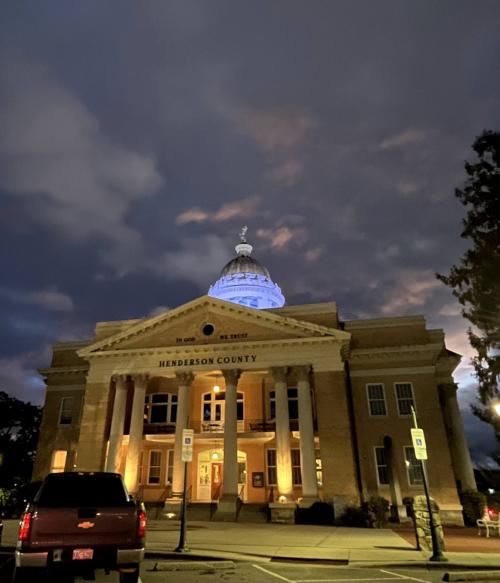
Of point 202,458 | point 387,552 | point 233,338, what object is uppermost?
point 233,338

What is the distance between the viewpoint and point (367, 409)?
99.9 ft

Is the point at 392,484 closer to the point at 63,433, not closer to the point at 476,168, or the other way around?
the point at 476,168

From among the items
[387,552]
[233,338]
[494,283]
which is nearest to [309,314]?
[233,338]

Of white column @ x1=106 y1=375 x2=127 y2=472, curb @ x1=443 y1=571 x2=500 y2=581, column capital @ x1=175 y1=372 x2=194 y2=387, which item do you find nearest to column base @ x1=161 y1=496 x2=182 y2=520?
white column @ x1=106 y1=375 x2=127 y2=472

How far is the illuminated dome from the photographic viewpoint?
162 feet

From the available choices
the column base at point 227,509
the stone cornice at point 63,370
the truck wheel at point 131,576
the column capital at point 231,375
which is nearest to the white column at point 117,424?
the stone cornice at point 63,370

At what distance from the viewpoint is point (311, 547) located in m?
14.1

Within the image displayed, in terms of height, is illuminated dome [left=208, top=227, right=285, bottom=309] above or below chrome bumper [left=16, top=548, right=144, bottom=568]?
above

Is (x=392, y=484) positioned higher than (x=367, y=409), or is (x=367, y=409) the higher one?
(x=367, y=409)

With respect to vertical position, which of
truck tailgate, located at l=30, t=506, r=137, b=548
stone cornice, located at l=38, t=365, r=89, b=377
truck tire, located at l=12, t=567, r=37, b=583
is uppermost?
stone cornice, located at l=38, t=365, r=89, b=377

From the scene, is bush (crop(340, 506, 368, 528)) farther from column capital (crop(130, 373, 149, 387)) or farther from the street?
column capital (crop(130, 373, 149, 387))

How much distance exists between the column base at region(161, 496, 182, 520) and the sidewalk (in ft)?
19.5

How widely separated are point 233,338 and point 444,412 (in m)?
16.1

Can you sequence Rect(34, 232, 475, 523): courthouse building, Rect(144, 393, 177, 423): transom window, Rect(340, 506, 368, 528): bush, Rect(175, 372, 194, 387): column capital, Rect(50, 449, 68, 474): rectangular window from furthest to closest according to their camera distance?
Rect(144, 393, 177, 423): transom window
Rect(50, 449, 68, 474): rectangular window
Rect(175, 372, 194, 387): column capital
Rect(34, 232, 475, 523): courthouse building
Rect(340, 506, 368, 528): bush
